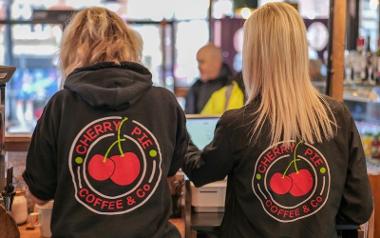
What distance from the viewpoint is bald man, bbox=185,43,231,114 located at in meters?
4.47

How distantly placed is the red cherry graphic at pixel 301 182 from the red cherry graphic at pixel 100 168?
0.59 metres

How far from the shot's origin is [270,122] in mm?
1748

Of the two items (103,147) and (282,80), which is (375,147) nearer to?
(282,80)

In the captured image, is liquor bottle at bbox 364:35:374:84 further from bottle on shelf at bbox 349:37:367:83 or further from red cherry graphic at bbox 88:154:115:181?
red cherry graphic at bbox 88:154:115:181

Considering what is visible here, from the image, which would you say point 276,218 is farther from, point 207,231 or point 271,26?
point 271,26

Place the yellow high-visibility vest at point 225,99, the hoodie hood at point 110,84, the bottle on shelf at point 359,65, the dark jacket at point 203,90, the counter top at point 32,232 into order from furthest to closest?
1. the dark jacket at point 203,90
2. the yellow high-visibility vest at point 225,99
3. the bottle on shelf at point 359,65
4. the counter top at point 32,232
5. the hoodie hood at point 110,84

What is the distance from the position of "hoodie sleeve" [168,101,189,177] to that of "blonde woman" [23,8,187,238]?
0.04 m

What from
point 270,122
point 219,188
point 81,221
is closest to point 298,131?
point 270,122

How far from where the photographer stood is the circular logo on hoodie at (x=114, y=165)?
5.18 feet

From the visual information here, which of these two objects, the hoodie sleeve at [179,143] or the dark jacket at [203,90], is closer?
the hoodie sleeve at [179,143]

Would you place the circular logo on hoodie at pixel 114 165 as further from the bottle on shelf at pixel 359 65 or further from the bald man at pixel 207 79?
the bald man at pixel 207 79

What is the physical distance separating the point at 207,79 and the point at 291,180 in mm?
2797

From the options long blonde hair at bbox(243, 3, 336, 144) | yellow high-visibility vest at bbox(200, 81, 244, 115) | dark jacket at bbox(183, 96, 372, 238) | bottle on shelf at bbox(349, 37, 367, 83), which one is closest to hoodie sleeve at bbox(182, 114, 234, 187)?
dark jacket at bbox(183, 96, 372, 238)

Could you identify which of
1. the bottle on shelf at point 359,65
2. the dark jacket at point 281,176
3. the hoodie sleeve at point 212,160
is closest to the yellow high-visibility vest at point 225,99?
the bottle on shelf at point 359,65
